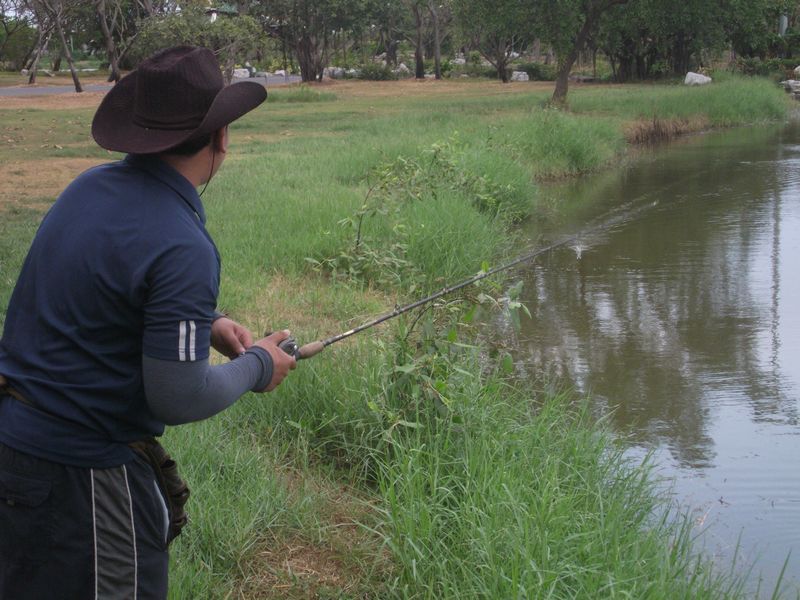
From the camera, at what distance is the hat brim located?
211cm

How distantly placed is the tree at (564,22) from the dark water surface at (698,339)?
26.8 feet

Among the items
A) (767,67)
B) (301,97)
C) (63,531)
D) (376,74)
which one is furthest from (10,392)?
(376,74)

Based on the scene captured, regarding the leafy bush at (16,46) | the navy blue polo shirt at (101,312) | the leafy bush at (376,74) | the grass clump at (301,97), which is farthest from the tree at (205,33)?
the navy blue polo shirt at (101,312)

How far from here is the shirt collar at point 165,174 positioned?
6.92ft

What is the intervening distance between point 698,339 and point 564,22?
15040 mm

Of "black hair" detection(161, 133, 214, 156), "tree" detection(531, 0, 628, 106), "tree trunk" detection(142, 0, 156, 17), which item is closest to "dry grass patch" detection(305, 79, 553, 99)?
"tree trunk" detection(142, 0, 156, 17)

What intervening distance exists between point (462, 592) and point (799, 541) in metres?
2.02

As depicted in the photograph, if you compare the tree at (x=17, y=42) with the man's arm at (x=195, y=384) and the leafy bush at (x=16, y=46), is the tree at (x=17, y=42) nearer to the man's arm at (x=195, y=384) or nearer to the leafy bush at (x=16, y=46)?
the leafy bush at (x=16, y=46)

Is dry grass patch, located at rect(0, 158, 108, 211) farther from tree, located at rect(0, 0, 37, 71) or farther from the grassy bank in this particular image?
tree, located at rect(0, 0, 37, 71)

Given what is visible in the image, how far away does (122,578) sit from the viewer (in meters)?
2.07

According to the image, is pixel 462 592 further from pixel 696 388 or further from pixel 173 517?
pixel 696 388

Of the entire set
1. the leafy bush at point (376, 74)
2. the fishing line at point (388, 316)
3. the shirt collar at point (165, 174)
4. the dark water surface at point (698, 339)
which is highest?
the leafy bush at point (376, 74)

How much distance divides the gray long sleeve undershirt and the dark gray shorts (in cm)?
18

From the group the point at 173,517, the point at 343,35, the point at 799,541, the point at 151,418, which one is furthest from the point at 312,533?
the point at 343,35
